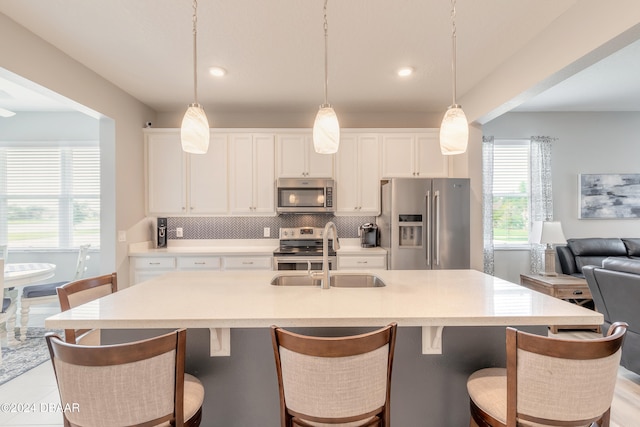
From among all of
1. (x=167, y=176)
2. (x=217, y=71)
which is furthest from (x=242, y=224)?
(x=217, y=71)

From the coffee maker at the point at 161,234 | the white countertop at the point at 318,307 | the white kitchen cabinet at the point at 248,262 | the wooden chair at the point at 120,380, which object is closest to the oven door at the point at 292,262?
the white kitchen cabinet at the point at 248,262

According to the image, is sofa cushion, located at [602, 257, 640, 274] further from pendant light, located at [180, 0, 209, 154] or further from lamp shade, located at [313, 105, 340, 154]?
pendant light, located at [180, 0, 209, 154]

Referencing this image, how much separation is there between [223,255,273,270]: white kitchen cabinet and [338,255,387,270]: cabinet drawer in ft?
2.75

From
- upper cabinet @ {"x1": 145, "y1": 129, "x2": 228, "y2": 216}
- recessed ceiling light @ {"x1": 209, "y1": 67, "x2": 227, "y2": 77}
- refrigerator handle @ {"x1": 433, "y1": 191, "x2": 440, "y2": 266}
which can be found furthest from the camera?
upper cabinet @ {"x1": 145, "y1": 129, "x2": 228, "y2": 216}

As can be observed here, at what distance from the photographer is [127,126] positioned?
367 centimetres

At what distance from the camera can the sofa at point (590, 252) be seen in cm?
423

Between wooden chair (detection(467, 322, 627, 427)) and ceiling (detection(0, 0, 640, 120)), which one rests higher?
ceiling (detection(0, 0, 640, 120))

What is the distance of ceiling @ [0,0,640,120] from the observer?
2154mm

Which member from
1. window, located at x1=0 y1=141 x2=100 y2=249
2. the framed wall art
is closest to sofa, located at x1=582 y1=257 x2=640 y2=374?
the framed wall art

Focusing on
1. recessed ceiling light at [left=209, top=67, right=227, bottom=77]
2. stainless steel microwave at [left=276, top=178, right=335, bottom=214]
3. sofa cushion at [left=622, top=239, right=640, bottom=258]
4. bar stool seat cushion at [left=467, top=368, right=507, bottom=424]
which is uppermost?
recessed ceiling light at [left=209, top=67, right=227, bottom=77]

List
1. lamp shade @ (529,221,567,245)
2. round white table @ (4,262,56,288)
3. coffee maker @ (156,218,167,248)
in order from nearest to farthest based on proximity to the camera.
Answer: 1. round white table @ (4,262,56,288)
2. lamp shade @ (529,221,567,245)
3. coffee maker @ (156,218,167,248)

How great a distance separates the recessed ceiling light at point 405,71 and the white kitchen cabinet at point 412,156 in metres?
0.97

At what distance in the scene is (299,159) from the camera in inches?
160

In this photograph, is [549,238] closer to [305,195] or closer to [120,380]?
[305,195]
